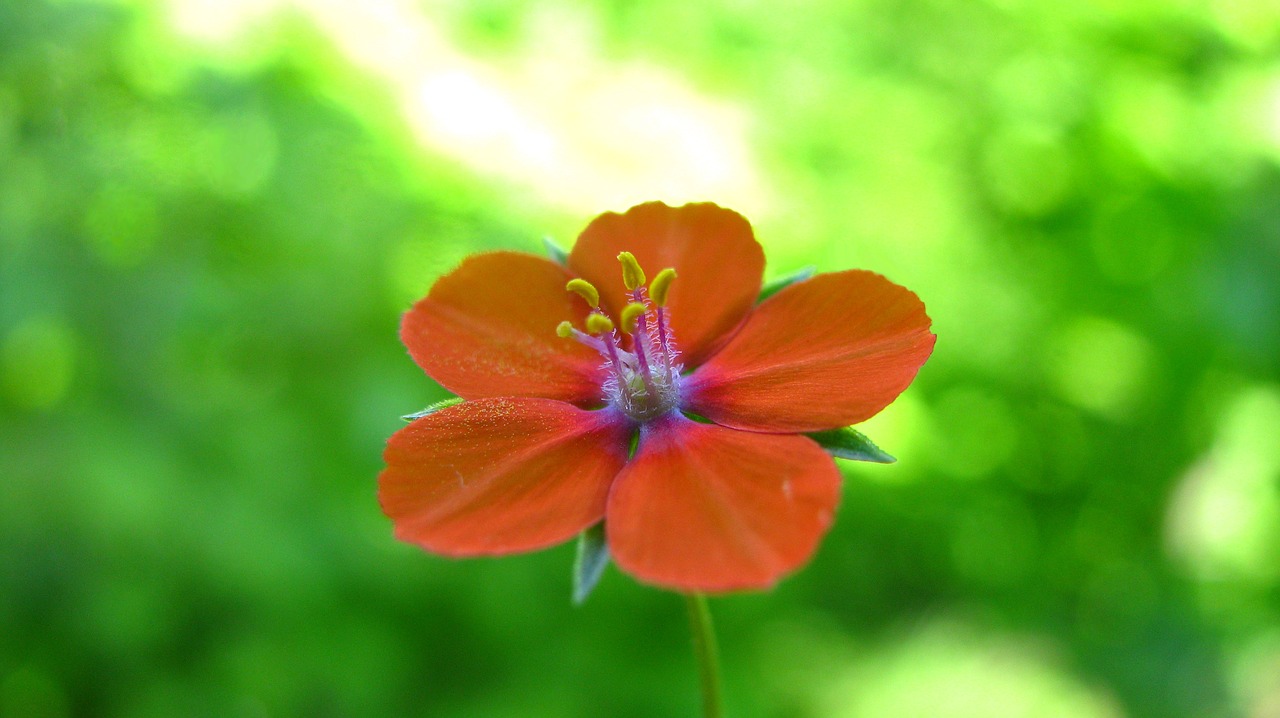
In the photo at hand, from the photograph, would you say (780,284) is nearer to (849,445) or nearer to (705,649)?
(849,445)

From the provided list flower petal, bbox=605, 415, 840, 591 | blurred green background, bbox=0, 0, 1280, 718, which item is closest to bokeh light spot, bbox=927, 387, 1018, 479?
blurred green background, bbox=0, 0, 1280, 718

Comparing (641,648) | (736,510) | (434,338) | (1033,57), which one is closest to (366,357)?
(641,648)

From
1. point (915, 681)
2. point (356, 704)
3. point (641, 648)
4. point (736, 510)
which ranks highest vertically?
point (736, 510)

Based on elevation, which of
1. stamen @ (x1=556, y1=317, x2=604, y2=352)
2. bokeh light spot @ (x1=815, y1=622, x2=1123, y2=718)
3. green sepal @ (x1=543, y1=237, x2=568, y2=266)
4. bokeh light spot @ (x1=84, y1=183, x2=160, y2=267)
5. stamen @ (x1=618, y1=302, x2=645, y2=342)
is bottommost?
bokeh light spot @ (x1=815, y1=622, x2=1123, y2=718)

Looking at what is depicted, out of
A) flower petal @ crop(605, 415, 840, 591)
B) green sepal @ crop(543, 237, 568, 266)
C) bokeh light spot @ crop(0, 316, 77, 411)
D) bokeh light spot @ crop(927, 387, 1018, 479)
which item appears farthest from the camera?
bokeh light spot @ crop(927, 387, 1018, 479)

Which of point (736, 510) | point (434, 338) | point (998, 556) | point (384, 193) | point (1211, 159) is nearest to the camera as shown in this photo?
point (736, 510)

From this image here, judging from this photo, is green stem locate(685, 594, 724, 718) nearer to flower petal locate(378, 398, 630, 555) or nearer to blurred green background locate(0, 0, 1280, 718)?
flower petal locate(378, 398, 630, 555)

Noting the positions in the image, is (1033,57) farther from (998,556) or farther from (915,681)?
(915,681)
